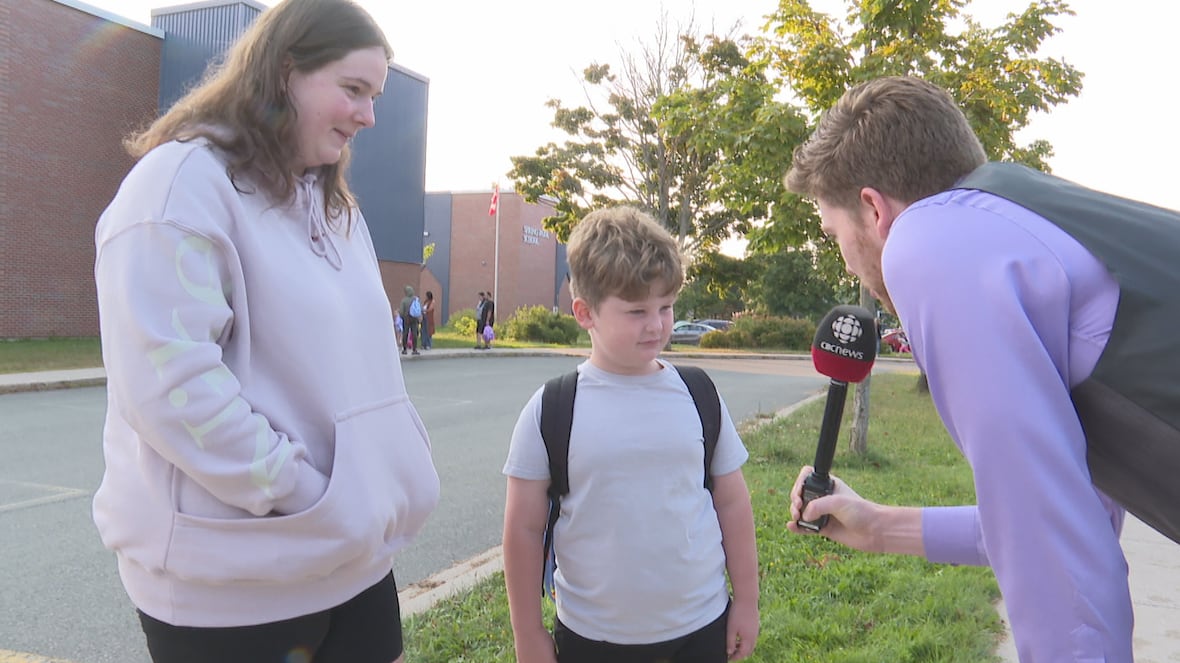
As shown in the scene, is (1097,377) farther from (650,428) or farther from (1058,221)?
(650,428)

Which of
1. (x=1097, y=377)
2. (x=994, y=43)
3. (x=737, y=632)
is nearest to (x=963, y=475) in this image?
(x=994, y=43)

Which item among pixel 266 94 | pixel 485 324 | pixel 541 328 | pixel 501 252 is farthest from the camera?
pixel 501 252

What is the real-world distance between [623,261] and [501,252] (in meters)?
48.0

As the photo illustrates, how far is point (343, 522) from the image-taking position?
1669 mm

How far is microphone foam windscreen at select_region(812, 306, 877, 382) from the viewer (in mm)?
2004

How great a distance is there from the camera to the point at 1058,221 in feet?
4.11

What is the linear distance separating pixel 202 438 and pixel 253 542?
0.76 ft

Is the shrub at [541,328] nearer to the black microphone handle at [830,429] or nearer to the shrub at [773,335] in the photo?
the shrub at [773,335]

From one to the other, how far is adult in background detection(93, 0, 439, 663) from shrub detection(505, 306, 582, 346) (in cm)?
3188

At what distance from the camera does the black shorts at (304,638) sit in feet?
5.34

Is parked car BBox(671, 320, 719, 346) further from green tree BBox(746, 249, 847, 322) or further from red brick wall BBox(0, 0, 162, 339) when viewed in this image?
red brick wall BBox(0, 0, 162, 339)

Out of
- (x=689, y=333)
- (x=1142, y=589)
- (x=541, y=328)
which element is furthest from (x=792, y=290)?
(x=1142, y=589)

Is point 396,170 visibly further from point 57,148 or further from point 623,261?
point 623,261

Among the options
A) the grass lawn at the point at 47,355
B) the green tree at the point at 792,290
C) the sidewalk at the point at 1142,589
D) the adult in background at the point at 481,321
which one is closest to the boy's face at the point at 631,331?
the sidewalk at the point at 1142,589
